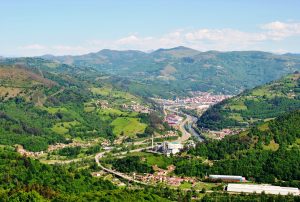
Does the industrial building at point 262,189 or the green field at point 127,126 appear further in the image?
the green field at point 127,126

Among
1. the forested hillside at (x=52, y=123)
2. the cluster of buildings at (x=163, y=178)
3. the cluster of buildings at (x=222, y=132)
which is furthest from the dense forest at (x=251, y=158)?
the cluster of buildings at (x=222, y=132)

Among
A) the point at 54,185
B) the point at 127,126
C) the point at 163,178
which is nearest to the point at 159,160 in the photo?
the point at 163,178

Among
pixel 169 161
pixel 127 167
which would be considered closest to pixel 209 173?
pixel 169 161

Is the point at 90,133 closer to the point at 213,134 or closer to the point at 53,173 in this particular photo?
the point at 213,134

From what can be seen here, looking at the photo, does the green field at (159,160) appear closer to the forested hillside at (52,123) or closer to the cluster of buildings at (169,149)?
the cluster of buildings at (169,149)

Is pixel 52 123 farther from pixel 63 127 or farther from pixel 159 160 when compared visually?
pixel 159 160

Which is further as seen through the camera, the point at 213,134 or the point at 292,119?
the point at 213,134

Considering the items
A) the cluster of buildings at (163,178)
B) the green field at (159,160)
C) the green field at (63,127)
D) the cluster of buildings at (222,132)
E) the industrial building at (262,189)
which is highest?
the green field at (63,127)
